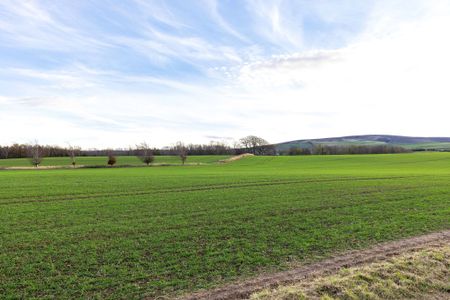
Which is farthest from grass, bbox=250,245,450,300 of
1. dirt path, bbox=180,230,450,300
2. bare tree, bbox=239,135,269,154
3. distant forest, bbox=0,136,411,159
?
bare tree, bbox=239,135,269,154

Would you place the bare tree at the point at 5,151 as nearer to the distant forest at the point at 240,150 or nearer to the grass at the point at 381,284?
the distant forest at the point at 240,150

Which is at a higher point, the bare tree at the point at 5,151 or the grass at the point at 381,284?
the bare tree at the point at 5,151

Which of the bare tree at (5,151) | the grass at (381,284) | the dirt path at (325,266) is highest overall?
the bare tree at (5,151)

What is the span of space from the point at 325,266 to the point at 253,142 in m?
140

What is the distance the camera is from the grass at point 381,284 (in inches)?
270

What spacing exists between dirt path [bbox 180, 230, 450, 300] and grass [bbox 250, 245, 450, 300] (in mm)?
436

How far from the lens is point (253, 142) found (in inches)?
5837

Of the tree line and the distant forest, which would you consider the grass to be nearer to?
the distant forest

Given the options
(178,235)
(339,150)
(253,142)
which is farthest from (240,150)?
(178,235)

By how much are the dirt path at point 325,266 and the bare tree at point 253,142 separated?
134 metres

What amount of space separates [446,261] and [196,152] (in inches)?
5325

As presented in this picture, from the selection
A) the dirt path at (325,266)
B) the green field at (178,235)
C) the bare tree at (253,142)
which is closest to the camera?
the dirt path at (325,266)

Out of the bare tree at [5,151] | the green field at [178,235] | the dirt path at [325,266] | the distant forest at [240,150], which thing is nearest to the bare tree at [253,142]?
the distant forest at [240,150]

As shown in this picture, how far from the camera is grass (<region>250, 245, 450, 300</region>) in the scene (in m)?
6.86
